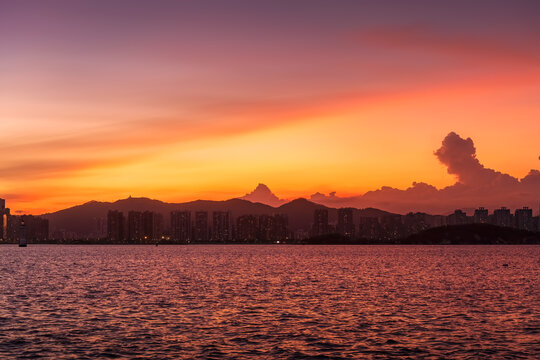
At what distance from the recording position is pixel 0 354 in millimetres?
46469

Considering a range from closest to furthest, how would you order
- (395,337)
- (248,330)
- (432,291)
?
(395,337)
(248,330)
(432,291)

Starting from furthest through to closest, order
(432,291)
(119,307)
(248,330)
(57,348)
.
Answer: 1. (432,291)
2. (119,307)
3. (248,330)
4. (57,348)

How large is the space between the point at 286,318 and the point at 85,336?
23504 millimetres

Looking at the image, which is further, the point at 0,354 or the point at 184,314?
the point at 184,314

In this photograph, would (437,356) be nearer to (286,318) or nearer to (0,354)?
(286,318)

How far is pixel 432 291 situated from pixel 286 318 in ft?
150

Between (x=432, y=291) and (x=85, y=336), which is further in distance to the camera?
(x=432, y=291)

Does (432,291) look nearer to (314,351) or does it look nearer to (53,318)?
(314,351)

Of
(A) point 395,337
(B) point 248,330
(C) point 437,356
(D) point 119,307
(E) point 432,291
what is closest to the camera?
(C) point 437,356

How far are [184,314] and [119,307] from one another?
1199 centimetres

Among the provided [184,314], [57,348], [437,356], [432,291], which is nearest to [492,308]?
[432,291]

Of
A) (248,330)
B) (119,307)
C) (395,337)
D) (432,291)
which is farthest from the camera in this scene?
(432,291)

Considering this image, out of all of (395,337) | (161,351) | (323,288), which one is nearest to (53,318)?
(161,351)

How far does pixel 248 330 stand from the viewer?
58469mm
